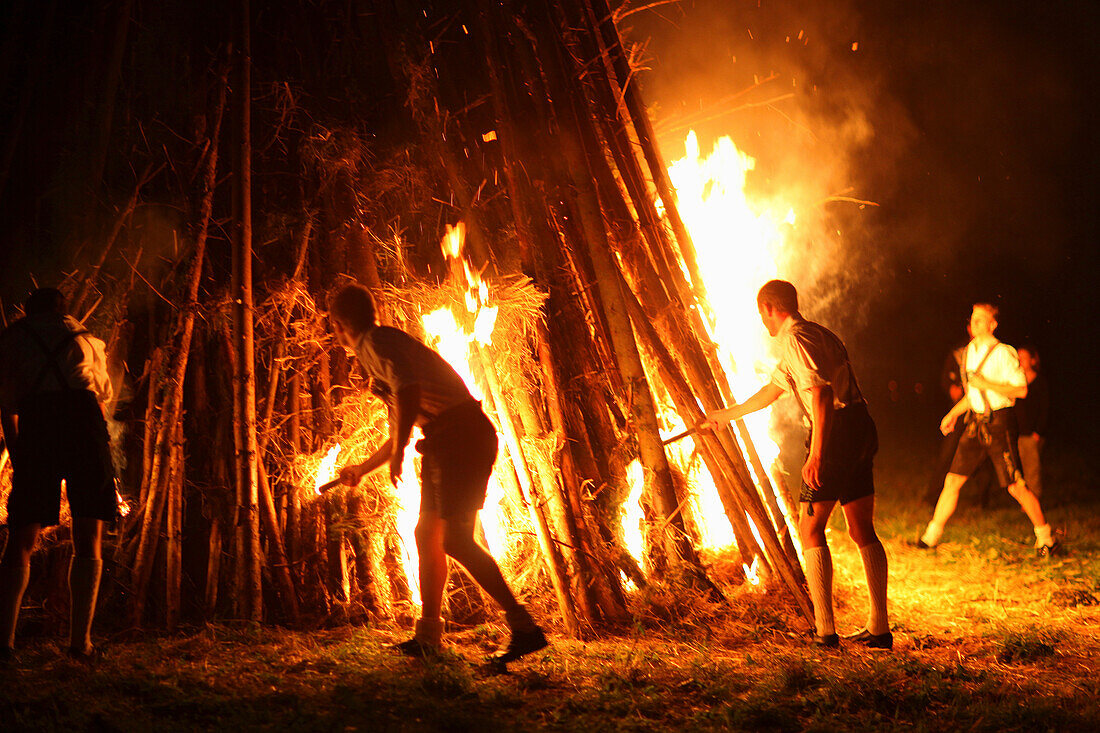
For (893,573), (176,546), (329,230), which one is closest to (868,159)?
(893,573)

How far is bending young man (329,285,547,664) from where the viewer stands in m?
4.42

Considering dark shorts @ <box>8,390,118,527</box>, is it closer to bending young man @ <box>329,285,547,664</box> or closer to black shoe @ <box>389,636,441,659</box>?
bending young man @ <box>329,285,547,664</box>

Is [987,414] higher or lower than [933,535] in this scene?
higher

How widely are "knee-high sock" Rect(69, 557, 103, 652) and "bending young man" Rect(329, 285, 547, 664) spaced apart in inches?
64.9

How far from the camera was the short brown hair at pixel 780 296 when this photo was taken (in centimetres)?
499

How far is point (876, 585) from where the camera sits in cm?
487

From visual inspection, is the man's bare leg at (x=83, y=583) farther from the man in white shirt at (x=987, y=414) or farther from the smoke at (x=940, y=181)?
the smoke at (x=940, y=181)

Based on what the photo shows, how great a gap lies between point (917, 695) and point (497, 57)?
5006 mm

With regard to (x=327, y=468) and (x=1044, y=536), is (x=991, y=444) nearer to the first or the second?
(x=1044, y=536)

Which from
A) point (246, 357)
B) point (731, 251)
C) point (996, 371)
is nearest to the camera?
point (246, 357)

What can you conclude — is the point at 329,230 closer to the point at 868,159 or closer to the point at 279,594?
the point at 279,594

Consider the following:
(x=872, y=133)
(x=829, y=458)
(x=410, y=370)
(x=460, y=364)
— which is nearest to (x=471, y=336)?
(x=460, y=364)

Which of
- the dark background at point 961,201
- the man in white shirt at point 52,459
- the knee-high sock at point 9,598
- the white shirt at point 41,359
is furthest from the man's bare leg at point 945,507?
the dark background at point 961,201

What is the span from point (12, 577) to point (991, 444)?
7187 mm
